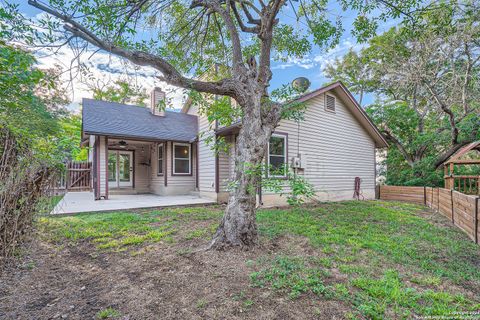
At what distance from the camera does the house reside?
8703 mm

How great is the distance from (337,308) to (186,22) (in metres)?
6.93

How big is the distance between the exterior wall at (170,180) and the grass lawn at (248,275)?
18.7ft

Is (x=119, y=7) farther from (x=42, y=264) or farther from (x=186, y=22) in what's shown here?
(x=42, y=264)

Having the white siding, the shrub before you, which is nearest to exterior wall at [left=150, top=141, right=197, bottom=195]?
the white siding

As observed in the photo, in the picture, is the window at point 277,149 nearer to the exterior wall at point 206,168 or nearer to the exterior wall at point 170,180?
the exterior wall at point 206,168

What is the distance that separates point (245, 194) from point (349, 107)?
8.81 m

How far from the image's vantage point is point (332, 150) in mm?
10000

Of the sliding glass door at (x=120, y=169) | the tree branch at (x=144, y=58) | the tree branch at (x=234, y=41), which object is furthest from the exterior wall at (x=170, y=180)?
the tree branch at (x=144, y=58)

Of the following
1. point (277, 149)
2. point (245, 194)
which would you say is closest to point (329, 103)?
point (277, 149)

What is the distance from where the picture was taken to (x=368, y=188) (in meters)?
11.6

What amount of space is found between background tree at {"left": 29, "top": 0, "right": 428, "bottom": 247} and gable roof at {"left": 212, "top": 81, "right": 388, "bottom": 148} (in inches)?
76.8

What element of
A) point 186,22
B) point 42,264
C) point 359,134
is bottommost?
point 42,264

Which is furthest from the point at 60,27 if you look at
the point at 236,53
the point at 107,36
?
the point at 236,53

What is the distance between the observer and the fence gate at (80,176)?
40.3ft
